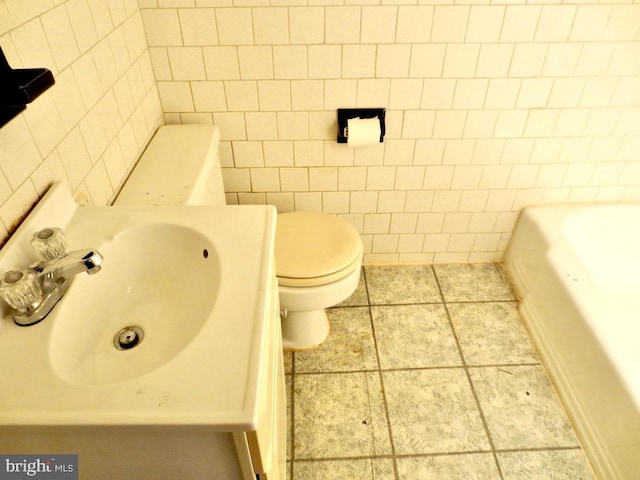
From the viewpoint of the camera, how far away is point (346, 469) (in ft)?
4.77

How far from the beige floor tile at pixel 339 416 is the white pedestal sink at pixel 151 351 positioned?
0.60m

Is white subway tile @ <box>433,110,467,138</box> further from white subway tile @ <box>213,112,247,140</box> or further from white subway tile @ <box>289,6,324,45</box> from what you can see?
white subway tile @ <box>213,112,247,140</box>

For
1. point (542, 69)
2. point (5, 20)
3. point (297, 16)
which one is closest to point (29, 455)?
point (5, 20)

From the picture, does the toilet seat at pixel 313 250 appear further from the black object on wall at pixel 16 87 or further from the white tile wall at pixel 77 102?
the black object on wall at pixel 16 87

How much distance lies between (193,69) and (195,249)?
2.85ft

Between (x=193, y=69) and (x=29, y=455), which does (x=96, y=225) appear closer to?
(x=29, y=455)

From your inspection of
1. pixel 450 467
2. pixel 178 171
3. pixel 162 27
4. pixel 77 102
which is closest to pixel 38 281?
pixel 77 102

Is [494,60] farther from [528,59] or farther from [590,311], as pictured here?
[590,311]

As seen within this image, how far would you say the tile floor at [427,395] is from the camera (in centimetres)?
147

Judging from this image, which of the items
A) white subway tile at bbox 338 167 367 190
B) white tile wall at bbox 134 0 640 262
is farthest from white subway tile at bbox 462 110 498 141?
white subway tile at bbox 338 167 367 190

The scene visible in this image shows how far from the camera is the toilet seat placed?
1513 millimetres

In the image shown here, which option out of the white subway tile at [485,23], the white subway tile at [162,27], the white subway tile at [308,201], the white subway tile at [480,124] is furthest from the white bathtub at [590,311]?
the white subway tile at [162,27]

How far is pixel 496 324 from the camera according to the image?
1.92 meters

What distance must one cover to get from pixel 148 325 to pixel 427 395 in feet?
3.58
